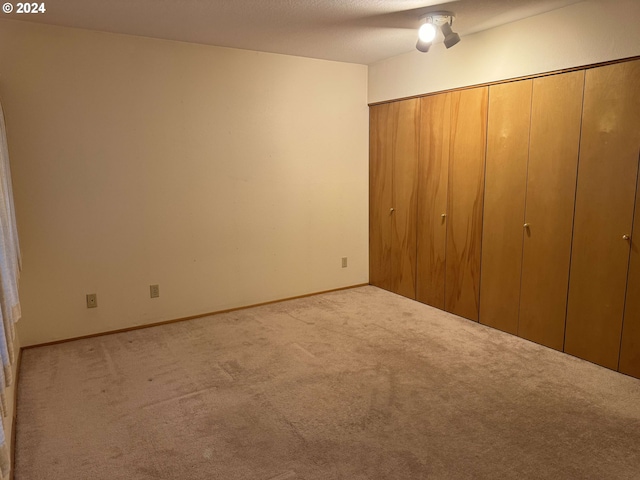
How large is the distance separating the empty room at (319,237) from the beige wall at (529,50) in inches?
0.6

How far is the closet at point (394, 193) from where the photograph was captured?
171 inches

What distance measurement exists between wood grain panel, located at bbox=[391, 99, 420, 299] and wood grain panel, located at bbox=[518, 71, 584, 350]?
118 cm

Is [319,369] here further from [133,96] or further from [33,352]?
[133,96]

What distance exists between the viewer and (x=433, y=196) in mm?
4148

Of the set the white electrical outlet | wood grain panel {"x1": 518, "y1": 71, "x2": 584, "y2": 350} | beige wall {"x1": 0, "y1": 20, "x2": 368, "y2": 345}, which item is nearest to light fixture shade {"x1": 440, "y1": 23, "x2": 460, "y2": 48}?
wood grain panel {"x1": 518, "y1": 71, "x2": 584, "y2": 350}

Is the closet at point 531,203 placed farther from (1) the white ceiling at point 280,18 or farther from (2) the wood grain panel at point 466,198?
(1) the white ceiling at point 280,18

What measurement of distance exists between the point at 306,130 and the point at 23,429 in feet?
10.8

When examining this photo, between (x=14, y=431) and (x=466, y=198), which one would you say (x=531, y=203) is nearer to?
(x=466, y=198)

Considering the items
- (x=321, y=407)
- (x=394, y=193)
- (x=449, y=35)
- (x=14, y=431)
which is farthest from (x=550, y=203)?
(x=14, y=431)

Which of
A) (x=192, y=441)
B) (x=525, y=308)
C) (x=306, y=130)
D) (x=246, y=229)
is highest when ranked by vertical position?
(x=306, y=130)

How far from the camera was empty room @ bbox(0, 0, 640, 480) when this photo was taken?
7.63ft

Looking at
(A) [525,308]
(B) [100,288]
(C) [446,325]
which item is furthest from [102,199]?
(A) [525,308]

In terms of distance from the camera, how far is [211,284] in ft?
13.6

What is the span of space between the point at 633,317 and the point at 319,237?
9.12ft
